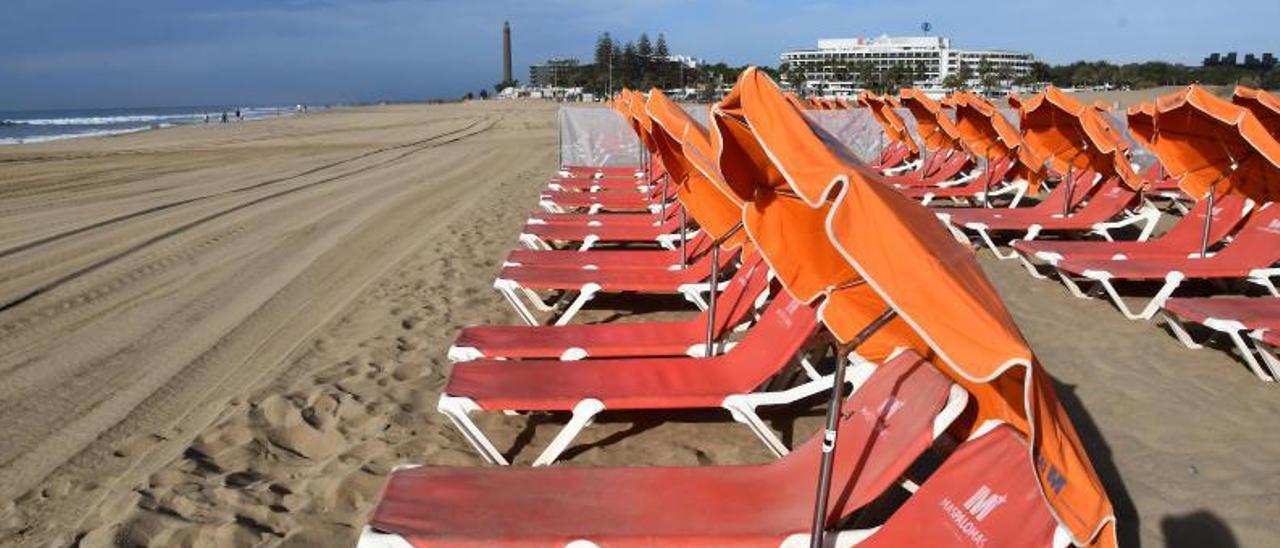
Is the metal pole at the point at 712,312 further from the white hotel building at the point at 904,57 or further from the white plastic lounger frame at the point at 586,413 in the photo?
the white hotel building at the point at 904,57

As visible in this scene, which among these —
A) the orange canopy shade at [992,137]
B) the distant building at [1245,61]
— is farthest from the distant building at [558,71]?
the orange canopy shade at [992,137]

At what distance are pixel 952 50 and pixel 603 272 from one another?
128 m

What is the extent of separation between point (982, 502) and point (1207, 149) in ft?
18.7

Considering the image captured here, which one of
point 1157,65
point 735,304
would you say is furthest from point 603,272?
point 1157,65

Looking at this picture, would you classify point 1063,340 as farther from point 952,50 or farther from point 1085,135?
point 952,50

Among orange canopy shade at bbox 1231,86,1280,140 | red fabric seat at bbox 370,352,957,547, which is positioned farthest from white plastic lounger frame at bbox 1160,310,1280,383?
red fabric seat at bbox 370,352,957,547

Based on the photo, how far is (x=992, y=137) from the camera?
1189 cm

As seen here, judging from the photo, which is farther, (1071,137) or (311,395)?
(1071,137)

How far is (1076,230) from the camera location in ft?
29.8

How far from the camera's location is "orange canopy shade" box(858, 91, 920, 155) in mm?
15320

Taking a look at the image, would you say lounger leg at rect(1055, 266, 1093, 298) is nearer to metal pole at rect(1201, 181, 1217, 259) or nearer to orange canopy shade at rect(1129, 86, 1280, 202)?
metal pole at rect(1201, 181, 1217, 259)

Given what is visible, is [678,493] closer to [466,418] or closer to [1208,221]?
[466,418]

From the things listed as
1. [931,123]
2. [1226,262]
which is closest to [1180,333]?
[1226,262]

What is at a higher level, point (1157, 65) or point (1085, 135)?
point (1157, 65)
